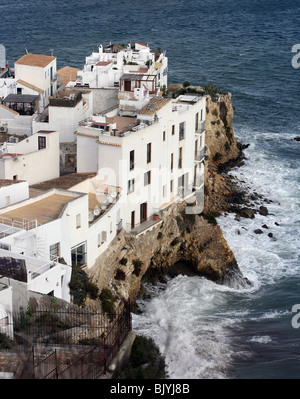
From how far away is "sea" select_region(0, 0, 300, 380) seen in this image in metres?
47.6

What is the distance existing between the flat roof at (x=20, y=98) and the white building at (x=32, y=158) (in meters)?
7.97

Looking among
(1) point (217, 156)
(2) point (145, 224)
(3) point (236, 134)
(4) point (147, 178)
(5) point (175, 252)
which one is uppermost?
(4) point (147, 178)

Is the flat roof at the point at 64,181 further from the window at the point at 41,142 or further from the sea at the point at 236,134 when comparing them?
the sea at the point at 236,134

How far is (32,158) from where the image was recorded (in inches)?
2052

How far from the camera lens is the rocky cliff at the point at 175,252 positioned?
1941 inches

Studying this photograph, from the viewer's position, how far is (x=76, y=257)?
44906mm

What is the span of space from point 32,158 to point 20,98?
13516 mm

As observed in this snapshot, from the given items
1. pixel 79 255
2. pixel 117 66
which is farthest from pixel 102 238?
pixel 117 66

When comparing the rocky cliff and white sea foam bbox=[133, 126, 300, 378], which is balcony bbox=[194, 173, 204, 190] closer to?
the rocky cliff

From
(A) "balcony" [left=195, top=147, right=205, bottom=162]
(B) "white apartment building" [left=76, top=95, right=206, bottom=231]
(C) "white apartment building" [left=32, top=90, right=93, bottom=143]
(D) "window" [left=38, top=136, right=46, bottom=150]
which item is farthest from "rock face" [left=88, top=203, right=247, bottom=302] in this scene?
(C) "white apartment building" [left=32, top=90, right=93, bottom=143]

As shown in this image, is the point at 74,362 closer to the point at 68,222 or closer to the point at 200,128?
the point at 68,222

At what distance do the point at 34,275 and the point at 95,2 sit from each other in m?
147

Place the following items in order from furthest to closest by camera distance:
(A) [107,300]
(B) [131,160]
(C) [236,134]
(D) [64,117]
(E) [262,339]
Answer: (C) [236,134] → (D) [64,117] → (B) [131,160] → (E) [262,339] → (A) [107,300]

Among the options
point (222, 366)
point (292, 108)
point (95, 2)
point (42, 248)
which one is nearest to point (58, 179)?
point (42, 248)
